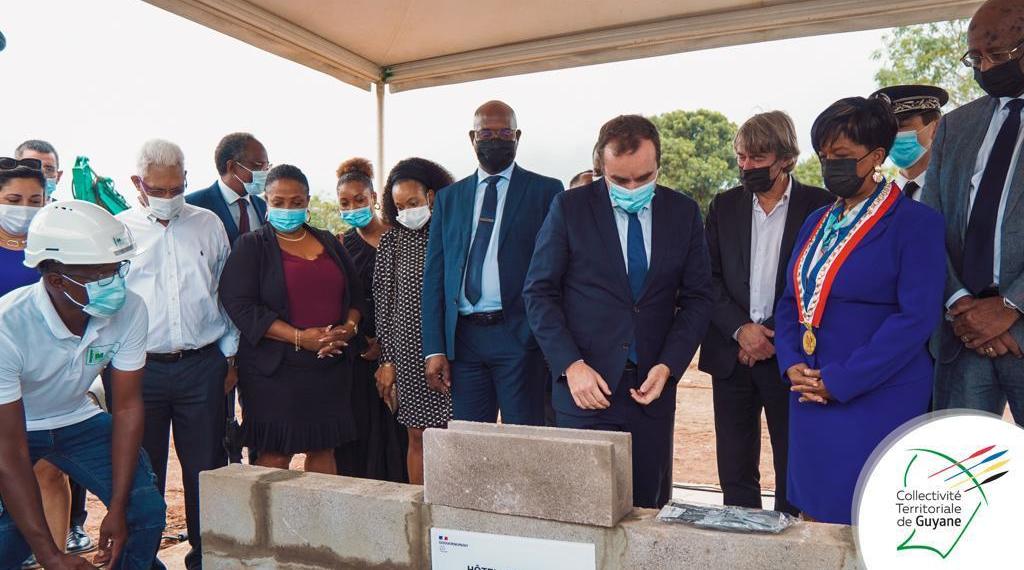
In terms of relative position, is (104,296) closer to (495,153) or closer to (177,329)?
(177,329)

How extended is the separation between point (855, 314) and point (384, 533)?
5.12 ft

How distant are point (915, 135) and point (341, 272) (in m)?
2.59

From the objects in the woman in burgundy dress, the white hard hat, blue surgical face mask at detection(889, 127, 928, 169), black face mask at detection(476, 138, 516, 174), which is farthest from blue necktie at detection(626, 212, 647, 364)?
the white hard hat

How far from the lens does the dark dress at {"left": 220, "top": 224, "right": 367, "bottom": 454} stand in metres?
3.21

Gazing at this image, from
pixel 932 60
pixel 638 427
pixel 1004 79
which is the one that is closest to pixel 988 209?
pixel 1004 79

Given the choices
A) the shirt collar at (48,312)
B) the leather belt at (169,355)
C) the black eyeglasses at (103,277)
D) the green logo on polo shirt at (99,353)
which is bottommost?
the leather belt at (169,355)

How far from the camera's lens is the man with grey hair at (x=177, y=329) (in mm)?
3068

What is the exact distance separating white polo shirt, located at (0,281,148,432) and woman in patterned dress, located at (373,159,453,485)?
1176 mm

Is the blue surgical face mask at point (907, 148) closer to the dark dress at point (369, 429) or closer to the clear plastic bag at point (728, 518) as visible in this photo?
the clear plastic bag at point (728, 518)

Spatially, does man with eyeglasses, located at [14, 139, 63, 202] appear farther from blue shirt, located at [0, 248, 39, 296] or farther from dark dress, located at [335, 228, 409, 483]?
dark dress, located at [335, 228, 409, 483]

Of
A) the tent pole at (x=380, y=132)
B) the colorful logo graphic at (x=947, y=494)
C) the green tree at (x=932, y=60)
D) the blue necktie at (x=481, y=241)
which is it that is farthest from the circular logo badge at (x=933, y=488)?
the green tree at (x=932, y=60)

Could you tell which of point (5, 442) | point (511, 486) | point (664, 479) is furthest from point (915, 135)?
point (5, 442)

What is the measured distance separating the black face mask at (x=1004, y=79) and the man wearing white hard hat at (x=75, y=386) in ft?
9.21

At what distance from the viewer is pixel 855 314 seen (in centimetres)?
220
